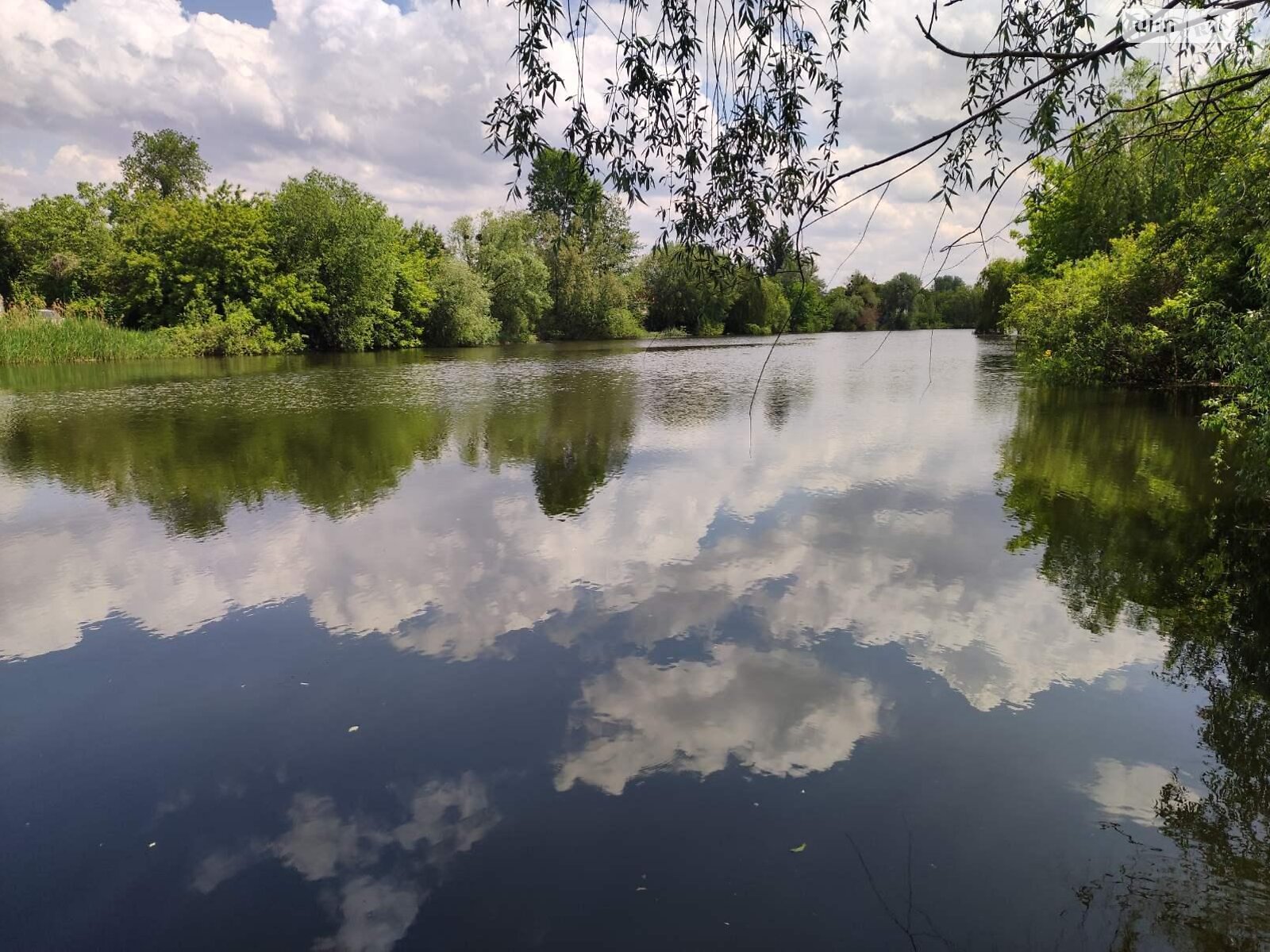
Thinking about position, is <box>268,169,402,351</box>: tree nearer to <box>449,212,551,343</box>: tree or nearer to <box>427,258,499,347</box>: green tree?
<box>427,258,499,347</box>: green tree

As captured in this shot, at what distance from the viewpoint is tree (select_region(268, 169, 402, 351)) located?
143ft

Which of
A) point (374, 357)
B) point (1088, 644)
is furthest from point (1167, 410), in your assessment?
point (374, 357)

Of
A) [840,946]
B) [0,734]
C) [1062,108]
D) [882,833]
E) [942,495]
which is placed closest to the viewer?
[840,946]

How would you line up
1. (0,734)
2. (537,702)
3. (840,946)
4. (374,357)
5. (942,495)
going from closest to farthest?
(840,946) → (0,734) → (537,702) → (942,495) → (374,357)

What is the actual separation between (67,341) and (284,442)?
24153mm

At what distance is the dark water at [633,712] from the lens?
3.51 meters

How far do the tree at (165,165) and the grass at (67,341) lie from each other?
130 ft

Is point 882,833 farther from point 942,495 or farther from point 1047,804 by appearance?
point 942,495

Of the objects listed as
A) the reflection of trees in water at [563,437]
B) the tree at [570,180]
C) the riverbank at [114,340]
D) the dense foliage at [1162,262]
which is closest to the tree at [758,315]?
the dense foliage at [1162,262]

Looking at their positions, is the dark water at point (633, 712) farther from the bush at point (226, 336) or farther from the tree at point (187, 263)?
the tree at point (187, 263)

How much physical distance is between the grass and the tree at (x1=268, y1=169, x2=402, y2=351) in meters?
10.9

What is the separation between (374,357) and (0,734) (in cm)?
3775

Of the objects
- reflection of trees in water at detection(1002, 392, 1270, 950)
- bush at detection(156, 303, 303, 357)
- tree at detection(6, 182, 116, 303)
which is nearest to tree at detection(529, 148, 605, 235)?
reflection of trees in water at detection(1002, 392, 1270, 950)

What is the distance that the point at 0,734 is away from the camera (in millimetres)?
4852
